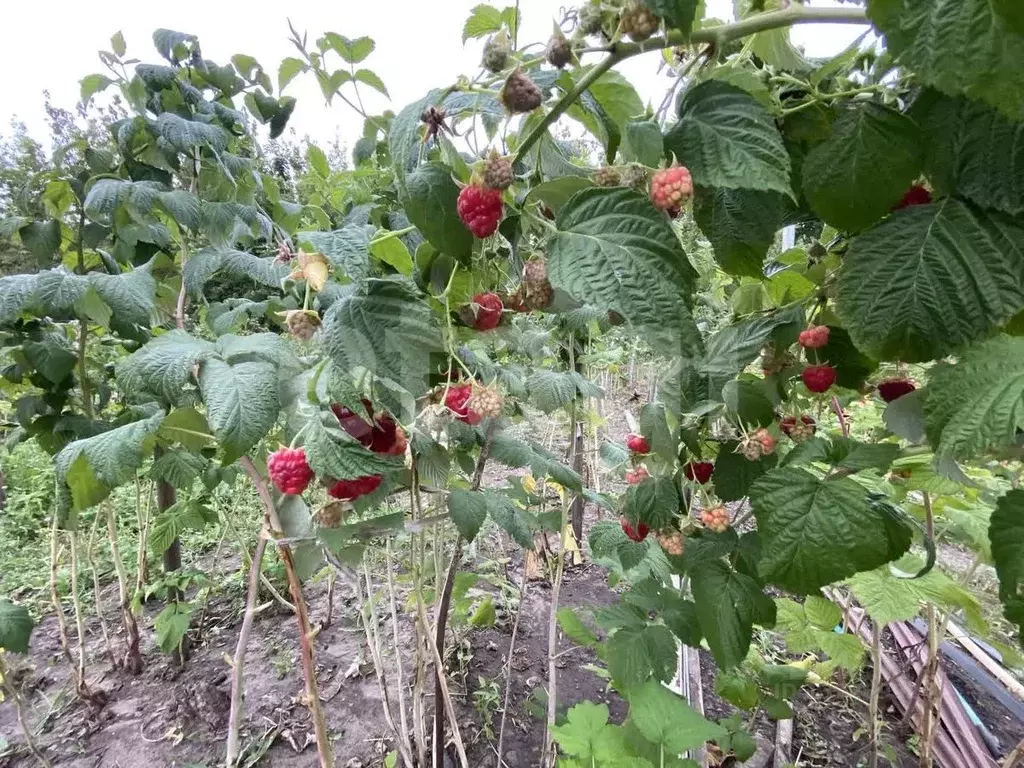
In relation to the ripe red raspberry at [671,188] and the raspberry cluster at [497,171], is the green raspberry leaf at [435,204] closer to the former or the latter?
the raspberry cluster at [497,171]

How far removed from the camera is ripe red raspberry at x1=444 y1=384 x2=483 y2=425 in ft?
1.73

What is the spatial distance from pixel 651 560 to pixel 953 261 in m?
0.85

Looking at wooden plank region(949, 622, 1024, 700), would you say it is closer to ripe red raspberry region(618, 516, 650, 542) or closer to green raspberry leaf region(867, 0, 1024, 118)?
ripe red raspberry region(618, 516, 650, 542)

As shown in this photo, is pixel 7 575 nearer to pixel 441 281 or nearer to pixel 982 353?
pixel 441 281

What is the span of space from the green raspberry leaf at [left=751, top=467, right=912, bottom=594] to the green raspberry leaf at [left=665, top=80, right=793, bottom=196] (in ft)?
0.94

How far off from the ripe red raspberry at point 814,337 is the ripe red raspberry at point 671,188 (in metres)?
0.28

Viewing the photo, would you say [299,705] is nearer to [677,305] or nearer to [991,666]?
[677,305]

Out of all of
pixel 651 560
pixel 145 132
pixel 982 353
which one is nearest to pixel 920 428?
pixel 982 353

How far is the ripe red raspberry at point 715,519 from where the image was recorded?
2.26 feet


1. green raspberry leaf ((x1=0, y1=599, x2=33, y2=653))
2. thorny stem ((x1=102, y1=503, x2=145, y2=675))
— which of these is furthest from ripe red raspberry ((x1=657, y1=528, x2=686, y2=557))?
thorny stem ((x1=102, y1=503, x2=145, y2=675))

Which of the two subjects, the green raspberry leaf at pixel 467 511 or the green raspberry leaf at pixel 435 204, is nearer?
the green raspberry leaf at pixel 435 204

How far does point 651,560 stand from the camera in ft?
3.57

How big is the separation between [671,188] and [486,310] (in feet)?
0.71

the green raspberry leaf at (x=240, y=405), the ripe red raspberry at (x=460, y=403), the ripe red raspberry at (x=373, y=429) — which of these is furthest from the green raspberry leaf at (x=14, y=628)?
the ripe red raspberry at (x=460, y=403)
